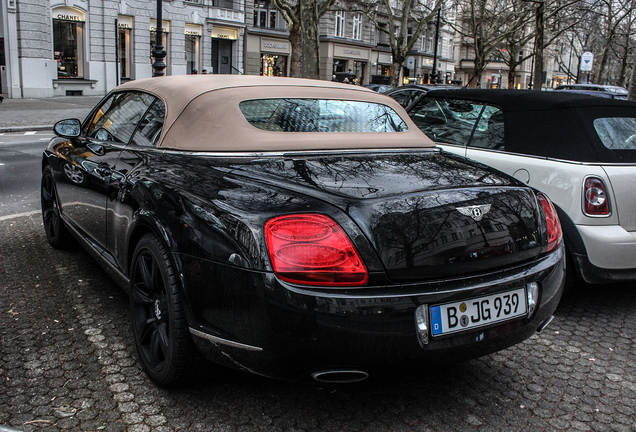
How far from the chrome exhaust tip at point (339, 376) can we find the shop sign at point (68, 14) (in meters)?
29.7

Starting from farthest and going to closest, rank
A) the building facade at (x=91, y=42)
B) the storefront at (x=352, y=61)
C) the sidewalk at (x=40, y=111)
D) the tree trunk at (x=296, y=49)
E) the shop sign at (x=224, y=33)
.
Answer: the storefront at (x=352, y=61)
the shop sign at (x=224, y=33)
the building facade at (x=91, y=42)
the tree trunk at (x=296, y=49)
the sidewalk at (x=40, y=111)

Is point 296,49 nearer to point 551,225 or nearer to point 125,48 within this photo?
point 125,48

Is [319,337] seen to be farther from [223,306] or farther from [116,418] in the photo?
[116,418]

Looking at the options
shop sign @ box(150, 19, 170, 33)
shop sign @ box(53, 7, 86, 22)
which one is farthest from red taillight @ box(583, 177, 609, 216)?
shop sign @ box(150, 19, 170, 33)

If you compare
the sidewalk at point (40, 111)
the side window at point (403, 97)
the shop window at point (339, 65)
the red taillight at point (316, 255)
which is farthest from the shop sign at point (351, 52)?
the red taillight at point (316, 255)

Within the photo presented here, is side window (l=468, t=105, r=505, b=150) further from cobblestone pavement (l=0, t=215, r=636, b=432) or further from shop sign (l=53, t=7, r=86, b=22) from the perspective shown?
shop sign (l=53, t=7, r=86, b=22)

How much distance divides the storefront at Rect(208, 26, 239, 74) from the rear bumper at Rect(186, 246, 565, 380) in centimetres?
3729

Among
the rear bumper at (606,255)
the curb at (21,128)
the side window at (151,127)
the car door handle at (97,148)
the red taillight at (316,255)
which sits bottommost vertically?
the curb at (21,128)

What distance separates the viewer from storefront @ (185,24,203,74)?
1405 inches

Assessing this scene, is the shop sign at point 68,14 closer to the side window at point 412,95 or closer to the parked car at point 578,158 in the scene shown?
the side window at point 412,95

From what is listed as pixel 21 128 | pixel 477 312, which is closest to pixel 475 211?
pixel 477 312

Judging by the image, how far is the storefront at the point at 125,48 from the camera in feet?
102

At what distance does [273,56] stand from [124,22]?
47.5 ft

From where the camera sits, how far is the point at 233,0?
38.8 metres
